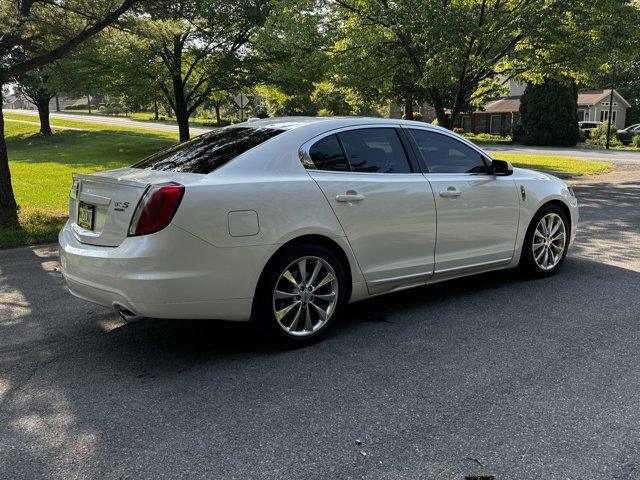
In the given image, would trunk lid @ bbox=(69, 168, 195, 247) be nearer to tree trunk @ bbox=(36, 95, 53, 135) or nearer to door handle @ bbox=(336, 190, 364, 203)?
door handle @ bbox=(336, 190, 364, 203)

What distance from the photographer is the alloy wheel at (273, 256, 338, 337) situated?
13.5 ft

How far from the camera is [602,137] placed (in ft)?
137

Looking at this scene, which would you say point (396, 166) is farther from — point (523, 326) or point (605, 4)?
point (605, 4)

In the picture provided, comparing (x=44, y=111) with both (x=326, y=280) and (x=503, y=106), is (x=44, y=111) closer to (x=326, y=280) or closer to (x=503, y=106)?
(x=503, y=106)

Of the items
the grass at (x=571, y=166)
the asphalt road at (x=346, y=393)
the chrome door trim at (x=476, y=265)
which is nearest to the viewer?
the asphalt road at (x=346, y=393)

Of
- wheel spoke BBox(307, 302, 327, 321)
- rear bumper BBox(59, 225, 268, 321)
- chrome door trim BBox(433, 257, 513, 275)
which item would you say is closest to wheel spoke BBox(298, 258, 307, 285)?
wheel spoke BBox(307, 302, 327, 321)

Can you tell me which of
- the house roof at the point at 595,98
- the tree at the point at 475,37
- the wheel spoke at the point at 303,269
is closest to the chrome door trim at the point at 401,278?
the wheel spoke at the point at 303,269

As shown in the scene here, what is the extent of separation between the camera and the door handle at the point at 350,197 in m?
4.35

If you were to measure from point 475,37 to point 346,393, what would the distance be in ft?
41.2

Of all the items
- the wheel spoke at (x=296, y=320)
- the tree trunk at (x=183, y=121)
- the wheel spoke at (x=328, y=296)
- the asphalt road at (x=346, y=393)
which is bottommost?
the asphalt road at (x=346, y=393)

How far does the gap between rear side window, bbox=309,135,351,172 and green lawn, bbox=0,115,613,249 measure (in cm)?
574

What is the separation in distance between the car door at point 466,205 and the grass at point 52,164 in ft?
20.2

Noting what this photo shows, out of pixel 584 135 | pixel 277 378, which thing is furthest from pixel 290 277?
pixel 584 135

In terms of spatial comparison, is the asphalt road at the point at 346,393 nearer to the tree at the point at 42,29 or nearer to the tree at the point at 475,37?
the tree at the point at 42,29
